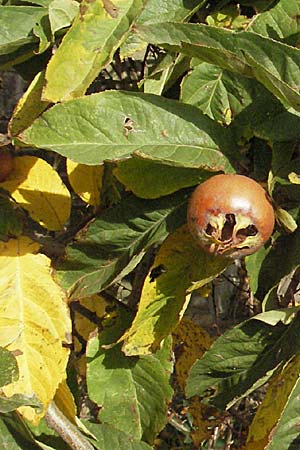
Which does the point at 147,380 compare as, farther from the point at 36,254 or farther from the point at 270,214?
the point at 270,214

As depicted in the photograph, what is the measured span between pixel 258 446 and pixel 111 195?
19.0 inches

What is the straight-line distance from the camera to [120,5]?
1.00 meters

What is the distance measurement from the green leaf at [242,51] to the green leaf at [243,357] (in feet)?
1.19

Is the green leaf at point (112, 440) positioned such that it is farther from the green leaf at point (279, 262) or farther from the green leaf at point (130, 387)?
the green leaf at point (279, 262)

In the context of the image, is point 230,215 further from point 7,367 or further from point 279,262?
point 7,367

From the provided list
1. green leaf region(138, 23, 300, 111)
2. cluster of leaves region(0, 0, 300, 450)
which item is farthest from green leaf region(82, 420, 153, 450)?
green leaf region(138, 23, 300, 111)

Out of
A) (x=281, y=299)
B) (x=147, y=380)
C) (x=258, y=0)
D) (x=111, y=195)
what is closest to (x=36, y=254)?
(x=111, y=195)

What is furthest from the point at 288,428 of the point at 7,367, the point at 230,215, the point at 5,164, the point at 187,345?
the point at 5,164

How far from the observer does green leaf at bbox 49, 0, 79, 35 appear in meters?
1.04

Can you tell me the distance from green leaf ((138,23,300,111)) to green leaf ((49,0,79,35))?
162 mm

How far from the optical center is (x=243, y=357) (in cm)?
114

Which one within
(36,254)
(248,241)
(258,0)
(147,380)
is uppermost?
(258,0)

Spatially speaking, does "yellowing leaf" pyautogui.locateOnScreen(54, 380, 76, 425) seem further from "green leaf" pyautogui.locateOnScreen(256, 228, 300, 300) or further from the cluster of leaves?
"green leaf" pyautogui.locateOnScreen(256, 228, 300, 300)

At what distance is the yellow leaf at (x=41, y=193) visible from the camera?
128 centimetres
